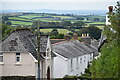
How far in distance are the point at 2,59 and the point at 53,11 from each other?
3.76ft

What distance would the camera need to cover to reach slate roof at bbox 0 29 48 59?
18.5ft

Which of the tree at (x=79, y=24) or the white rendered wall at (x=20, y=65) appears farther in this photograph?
the tree at (x=79, y=24)

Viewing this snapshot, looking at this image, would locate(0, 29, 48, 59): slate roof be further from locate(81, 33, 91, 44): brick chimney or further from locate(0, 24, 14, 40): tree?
locate(81, 33, 91, 44): brick chimney

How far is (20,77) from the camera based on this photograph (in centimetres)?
558

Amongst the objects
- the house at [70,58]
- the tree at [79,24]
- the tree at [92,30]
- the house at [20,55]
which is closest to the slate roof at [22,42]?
the house at [20,55]

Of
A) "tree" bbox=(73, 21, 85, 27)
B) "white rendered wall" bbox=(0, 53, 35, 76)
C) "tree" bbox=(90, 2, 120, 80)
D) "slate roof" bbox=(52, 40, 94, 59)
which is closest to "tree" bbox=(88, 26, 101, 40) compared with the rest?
"tree" bbox=(73, 21, 85, 27)

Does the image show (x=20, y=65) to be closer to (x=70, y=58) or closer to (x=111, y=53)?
(x=111, y=53)

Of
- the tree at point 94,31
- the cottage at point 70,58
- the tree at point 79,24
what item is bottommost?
the cottage at point 70,58

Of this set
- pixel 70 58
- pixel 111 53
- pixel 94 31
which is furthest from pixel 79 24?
pixel 111 53

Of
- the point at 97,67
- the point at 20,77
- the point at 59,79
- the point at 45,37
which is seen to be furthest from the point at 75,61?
the point at 97,67

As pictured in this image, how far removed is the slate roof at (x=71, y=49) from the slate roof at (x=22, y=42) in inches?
49.2

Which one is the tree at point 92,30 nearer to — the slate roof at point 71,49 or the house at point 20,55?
the slate roof at point 71,49

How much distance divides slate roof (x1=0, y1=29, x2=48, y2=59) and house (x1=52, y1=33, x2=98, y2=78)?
1087mm

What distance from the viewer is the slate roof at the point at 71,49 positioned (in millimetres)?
7512
